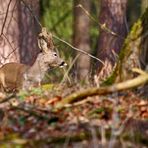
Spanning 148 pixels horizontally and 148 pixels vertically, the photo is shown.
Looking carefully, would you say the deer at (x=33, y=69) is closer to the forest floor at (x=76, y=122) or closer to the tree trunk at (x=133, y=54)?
the tree trunk at (x=133, y=54)

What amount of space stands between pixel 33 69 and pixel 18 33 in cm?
302

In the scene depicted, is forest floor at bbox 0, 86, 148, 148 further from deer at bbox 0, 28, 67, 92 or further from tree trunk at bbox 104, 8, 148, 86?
deer at bbox 0, 28, 67, 92

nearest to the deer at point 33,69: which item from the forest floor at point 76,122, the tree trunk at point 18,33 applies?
the tree trunk at point 18,33

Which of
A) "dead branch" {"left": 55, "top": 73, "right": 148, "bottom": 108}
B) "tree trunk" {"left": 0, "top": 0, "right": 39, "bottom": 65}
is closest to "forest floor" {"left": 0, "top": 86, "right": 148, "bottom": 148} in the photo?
"dead branch" {"left": 55, "top": 73, "right": 148, "bottom": 108}

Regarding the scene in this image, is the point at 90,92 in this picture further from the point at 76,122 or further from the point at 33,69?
the point at 33,69

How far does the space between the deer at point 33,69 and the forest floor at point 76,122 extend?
157 inches

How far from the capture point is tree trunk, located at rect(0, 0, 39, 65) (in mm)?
15227

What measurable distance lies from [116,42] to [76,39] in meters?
6.37

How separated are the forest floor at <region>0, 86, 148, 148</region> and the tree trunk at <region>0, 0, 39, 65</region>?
253 inches

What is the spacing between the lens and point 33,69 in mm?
13281

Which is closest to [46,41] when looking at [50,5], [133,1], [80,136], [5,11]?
[5,11]

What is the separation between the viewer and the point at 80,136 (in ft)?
23.5

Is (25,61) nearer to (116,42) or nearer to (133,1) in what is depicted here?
(116,42)

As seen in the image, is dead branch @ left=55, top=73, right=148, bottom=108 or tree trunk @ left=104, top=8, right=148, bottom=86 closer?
dead branch @ left=55, top=73, right=148, bottom=108
